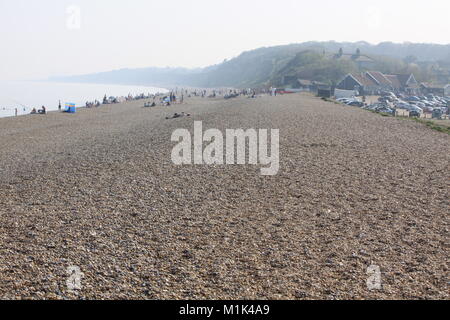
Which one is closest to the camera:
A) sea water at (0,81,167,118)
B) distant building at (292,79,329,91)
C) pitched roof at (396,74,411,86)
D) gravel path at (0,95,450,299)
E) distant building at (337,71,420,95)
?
gravel path at (0,95,450,299)

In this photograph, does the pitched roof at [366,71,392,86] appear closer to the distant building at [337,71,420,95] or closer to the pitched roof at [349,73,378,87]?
the distant building at [337,71,420,95]

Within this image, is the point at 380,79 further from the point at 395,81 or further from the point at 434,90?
Answer: the point at 434,90

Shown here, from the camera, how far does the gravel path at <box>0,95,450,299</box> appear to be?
7.19 metres

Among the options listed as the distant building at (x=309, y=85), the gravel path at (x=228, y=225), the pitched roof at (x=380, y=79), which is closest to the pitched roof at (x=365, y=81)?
the pitched roof at (x=380, y=79)

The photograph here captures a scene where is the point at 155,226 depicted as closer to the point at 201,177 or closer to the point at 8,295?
the point at 8,295

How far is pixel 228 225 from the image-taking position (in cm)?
1006

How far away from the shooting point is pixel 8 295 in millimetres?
6715

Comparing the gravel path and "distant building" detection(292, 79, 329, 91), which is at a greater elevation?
"distant building" detection(292, 79, 329, 91)

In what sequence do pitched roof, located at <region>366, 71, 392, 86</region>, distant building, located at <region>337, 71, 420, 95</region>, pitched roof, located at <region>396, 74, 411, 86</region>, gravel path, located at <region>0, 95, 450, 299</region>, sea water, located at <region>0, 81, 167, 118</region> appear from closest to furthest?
gravel path, located at <region>0, 95, 450, 299</region> < sea water, located at <region>0, 81, 167, 118</region> < distant building, located at <region>337, 71, 420, 95</region> < pitched roof, located at <region>366, 71, 392, 86</region> < pitched roof, located at <region>396, 74, 411, 86</region>

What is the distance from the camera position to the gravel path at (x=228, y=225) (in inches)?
283

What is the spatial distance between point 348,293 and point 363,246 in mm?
2126

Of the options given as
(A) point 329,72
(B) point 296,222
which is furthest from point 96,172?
(A) point 329,72

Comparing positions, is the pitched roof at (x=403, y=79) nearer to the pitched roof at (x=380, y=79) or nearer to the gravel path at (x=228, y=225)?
the pitched roof at (x=380, y=79)

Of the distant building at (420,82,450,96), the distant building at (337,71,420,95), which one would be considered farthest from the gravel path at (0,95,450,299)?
the distant building at (420,82,450,96)
